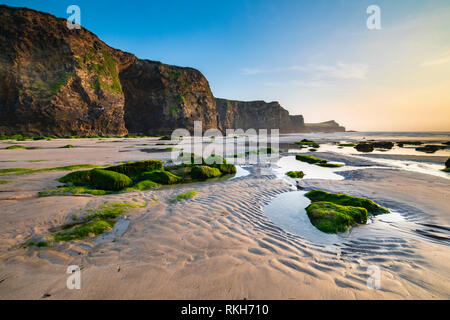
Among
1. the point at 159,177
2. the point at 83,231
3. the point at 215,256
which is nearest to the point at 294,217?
the point at 215,256

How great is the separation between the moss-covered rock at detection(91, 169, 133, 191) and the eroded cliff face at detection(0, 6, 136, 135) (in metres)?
38.8

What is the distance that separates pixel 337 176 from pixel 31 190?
12.9 m

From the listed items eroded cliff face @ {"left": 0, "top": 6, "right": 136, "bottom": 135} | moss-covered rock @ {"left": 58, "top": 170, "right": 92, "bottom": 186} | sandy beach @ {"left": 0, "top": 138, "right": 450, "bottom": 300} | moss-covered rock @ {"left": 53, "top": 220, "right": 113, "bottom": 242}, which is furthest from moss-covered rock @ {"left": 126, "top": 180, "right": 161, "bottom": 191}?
eroded cliff face @ {"left": 0, "top": 6, "right": 136, "bottom": 135}

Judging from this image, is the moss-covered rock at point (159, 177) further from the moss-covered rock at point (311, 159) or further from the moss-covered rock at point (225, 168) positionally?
the moss-covered rock at point (311, 159)

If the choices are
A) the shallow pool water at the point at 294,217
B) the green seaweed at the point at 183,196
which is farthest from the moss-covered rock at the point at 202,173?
the shallow pool water at the point at 294,217

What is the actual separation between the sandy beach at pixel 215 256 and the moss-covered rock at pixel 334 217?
0.70ft

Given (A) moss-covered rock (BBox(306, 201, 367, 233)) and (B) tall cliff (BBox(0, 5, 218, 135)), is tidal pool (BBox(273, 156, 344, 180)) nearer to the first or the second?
(A) moss-covered rock (BBox(306, 201, 367, 233))

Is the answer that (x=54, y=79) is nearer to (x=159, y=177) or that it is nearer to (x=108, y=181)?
(x=108, y=181)

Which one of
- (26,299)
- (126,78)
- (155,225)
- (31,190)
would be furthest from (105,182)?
(126,78)

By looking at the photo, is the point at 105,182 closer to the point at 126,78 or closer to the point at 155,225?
the point at 155,225

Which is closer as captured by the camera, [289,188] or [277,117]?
[289,188]

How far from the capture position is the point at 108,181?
254 inches

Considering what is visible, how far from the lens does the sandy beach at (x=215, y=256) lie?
2148 mm

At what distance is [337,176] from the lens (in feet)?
32.1
